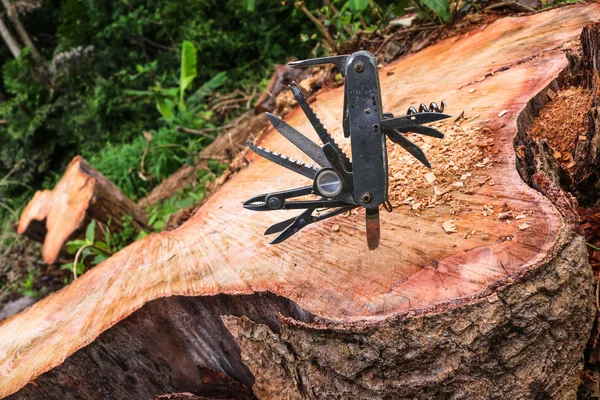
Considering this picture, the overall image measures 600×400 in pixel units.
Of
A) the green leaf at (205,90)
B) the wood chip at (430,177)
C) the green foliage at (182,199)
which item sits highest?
the green leaf at (205,90)

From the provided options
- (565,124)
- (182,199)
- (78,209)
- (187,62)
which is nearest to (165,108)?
(187,62)

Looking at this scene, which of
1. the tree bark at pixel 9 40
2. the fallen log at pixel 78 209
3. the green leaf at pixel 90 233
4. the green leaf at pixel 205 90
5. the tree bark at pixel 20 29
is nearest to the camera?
the green leaf at pixel 90 233

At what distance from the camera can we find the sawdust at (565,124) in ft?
4.72

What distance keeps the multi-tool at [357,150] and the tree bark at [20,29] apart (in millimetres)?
5833

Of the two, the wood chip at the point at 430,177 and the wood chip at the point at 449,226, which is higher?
the wood chip at the point at 430,177

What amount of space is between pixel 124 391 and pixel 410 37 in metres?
2.05

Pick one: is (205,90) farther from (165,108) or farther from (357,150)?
(357,150)

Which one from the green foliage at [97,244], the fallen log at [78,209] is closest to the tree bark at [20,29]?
the fallen log at [78,209]

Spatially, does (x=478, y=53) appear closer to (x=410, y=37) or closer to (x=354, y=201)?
Answer: (x=410, y=37)

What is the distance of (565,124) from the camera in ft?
4.79

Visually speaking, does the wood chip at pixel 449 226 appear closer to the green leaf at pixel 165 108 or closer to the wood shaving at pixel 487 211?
the wood shaving at pixel 487 211

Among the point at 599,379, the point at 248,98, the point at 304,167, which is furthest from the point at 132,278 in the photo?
the point at 248,98

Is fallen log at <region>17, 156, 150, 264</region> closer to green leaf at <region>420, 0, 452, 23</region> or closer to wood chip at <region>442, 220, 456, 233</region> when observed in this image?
green leaf at <region>420, 0, 452, 23</region>

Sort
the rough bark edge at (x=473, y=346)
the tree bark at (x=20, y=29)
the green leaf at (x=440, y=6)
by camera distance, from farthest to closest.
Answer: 1. the tree bark at (x=20, y=29)
2. the green leaf at (x=440, y=6)
3. the rough bark edge at (x=473, y=346)
